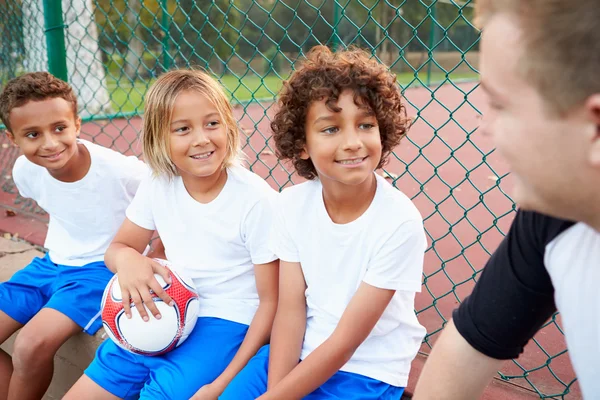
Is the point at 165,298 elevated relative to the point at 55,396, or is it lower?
elevated

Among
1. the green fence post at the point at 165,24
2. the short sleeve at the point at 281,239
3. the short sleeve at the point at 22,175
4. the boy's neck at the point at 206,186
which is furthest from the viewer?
the green fence post at the point at 165,24

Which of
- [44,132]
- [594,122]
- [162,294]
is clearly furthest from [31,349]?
[594,122]

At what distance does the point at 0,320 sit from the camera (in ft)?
7.49

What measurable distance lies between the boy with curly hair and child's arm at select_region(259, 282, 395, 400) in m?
1.02

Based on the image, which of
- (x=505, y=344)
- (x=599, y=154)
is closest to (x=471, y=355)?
(x=505, y=344)

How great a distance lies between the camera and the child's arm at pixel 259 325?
1789mm

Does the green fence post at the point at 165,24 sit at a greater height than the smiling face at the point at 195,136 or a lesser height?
greater

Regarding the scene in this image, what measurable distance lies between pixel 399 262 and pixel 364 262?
112 mm

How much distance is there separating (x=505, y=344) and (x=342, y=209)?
0.80 metres

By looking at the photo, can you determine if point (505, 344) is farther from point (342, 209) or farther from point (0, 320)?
point (0, 320)

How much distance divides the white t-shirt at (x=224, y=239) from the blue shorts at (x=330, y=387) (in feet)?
0.89

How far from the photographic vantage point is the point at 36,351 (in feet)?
6.82

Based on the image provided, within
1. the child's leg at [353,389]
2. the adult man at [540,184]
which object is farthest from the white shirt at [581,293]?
the child's leg at [353,389]

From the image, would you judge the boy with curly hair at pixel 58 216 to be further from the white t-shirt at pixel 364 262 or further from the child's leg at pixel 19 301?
the white t-shirt at pixel 364 262
